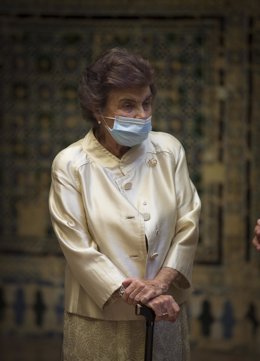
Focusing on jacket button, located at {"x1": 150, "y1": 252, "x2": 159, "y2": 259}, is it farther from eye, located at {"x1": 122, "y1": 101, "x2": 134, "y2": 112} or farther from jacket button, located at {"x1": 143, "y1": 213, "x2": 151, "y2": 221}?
eye, located at {"x1": 122, "y1": 101, "x2": 134, "y2": 112}

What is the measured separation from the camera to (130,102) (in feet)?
13.0

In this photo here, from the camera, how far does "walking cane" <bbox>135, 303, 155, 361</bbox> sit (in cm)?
368

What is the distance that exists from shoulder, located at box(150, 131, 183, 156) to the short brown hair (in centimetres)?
20

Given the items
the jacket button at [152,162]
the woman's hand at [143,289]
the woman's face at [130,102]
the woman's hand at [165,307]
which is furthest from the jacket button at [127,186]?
the woman's hand at [165,307]

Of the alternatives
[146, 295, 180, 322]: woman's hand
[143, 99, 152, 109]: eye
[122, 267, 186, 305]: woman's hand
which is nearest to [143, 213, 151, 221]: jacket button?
[122, 267, 186, 305]: woman's hand

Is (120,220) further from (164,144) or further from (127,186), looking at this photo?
(164,144)

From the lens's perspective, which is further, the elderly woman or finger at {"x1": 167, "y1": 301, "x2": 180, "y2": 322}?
the elderly woman

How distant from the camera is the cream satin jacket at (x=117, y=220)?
386cm

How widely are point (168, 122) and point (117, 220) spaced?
129 inches

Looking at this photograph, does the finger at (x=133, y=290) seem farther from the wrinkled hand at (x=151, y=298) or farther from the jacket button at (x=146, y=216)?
the jacket button at (x=146, y=216)

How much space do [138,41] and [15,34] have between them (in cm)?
95

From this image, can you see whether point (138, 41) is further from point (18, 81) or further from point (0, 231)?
point (0, 231)

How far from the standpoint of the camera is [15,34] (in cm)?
716

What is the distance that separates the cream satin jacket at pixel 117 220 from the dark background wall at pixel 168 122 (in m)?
2.96
